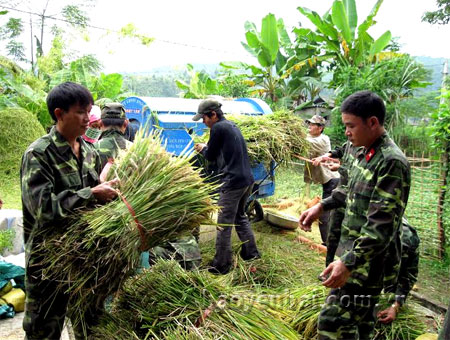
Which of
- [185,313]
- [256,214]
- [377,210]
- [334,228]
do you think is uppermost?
[377,210]

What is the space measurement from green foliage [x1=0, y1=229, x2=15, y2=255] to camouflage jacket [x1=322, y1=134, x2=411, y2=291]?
3.36 m

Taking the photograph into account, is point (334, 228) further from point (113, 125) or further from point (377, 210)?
point (113, 125)

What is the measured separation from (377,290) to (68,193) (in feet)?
6.21

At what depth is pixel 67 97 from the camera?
215 cm

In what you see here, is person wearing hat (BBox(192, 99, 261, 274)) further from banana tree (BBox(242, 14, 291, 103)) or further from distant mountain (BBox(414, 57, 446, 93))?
banana tree (BBox(242, 14, 291, 103))

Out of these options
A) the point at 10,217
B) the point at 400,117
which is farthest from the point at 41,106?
the point at 400,117

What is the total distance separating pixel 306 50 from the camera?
11977 millimetres

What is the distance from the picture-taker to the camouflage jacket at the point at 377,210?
7.00 ft

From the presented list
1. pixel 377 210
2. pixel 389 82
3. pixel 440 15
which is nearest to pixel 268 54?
pixel 389 82

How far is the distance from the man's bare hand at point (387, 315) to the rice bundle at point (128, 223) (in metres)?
1.49

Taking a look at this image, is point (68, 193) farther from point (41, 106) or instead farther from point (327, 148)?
point (41, 106)

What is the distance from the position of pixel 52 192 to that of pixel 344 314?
1.83 meters

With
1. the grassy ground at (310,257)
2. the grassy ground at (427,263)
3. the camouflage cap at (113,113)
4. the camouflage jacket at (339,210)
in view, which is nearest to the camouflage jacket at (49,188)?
the camouflage cap at (113,113)

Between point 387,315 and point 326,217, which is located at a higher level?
point 387,315
